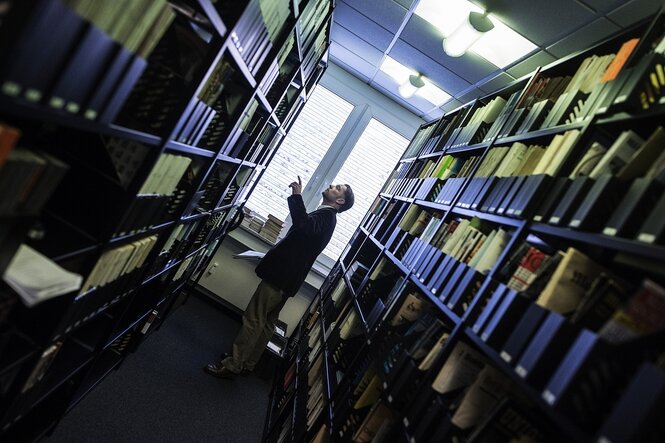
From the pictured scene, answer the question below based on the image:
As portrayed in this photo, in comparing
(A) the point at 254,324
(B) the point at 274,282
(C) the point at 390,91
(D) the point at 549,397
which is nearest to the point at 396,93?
(C) the point at 390,91

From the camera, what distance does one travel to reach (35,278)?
1.15 m

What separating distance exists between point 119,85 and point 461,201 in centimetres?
172

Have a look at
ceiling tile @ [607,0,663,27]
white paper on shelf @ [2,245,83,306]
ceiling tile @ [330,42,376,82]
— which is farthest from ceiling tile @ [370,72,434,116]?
white paper on shelf @ [2,245,83,306]

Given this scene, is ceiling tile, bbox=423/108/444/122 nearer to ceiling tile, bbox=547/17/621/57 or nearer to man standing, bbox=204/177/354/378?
ceiling tile, bbox=547/17/621/57

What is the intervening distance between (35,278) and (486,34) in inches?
118

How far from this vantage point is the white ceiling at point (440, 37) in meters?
2.45

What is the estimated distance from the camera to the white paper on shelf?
1.11 meters

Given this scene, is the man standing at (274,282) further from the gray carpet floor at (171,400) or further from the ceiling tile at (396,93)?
the ceiling tile at (396,93)

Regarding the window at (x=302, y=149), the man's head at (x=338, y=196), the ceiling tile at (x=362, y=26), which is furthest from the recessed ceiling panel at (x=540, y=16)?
the window at (x=302, y=149)

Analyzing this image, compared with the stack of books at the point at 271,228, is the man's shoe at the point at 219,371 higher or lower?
lower

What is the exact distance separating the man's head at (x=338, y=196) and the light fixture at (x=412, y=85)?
4.31ft

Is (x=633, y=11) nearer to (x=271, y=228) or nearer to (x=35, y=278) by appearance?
(x=35, y=278)

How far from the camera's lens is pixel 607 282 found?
117 cm

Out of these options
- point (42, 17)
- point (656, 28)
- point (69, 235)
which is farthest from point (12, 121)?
point (656, 28)
